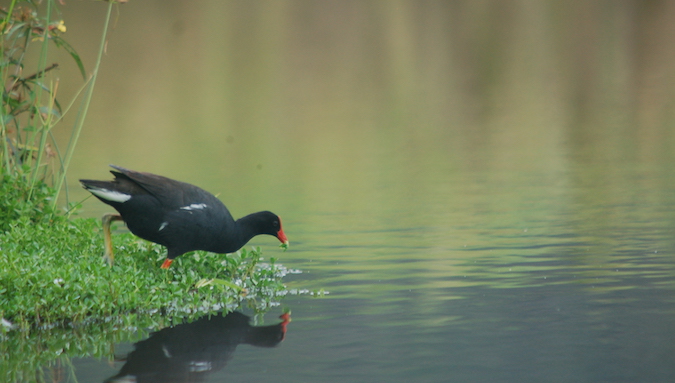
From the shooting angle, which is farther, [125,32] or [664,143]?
[125,32]

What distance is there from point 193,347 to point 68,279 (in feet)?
4.12

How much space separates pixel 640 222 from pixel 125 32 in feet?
117

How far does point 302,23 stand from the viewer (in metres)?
47.0

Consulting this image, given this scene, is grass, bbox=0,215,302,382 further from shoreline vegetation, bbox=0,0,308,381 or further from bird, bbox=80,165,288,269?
bird, bbox=80,165,288,269

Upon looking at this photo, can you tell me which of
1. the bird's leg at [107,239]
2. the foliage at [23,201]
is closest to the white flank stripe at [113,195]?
the bird's leg at [107,239]

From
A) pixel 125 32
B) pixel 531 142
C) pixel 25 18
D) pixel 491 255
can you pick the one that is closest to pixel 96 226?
pixel 25 18

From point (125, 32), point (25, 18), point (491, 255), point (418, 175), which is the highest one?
point (125, 32)

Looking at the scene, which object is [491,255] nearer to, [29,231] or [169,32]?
[29,231]

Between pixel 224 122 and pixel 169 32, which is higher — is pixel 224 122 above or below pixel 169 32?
below

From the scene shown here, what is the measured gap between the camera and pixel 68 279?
24.4 feet


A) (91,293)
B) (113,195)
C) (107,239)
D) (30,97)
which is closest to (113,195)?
(113,195)

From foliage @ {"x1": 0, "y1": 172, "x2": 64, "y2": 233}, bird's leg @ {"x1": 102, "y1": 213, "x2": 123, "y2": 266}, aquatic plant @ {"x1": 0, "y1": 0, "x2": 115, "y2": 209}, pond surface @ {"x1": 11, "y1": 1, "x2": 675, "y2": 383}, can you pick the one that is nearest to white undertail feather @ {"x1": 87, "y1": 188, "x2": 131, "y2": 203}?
bird's leg @ {"x1": 102, "y1": 213, "x2": 123, "y2": 266}

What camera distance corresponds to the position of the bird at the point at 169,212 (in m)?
A: 8.14

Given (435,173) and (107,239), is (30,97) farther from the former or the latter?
(435,173)
